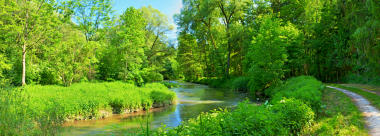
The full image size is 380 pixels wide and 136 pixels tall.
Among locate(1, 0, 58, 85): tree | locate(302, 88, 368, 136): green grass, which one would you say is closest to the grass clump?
locate(302, 88, 368, 136): green grass

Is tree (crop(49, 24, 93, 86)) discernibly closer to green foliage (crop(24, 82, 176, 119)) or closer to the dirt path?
green foliage (crop(24, 82, 176, 119))

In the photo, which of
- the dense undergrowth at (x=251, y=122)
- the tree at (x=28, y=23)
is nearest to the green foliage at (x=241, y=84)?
the tree at (x=28, y=23)

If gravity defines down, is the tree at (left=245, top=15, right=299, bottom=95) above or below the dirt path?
above

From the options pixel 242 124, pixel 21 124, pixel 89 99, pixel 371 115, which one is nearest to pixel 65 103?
pixel 89 99

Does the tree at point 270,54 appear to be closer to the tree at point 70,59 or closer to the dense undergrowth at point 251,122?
the dense undergrowth at point 251,122

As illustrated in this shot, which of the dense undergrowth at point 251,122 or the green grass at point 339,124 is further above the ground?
the dense undergrowth at point 251,122

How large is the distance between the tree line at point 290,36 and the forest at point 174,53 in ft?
0.38

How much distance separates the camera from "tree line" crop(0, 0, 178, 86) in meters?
16.6

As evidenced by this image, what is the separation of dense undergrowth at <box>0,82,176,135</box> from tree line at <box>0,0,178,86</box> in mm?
2776

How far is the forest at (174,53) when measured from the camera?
666 centimetres

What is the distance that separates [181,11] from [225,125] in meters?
38.2

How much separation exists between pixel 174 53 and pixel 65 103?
26248mm

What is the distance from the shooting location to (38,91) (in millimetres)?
14383

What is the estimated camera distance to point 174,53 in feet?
126
